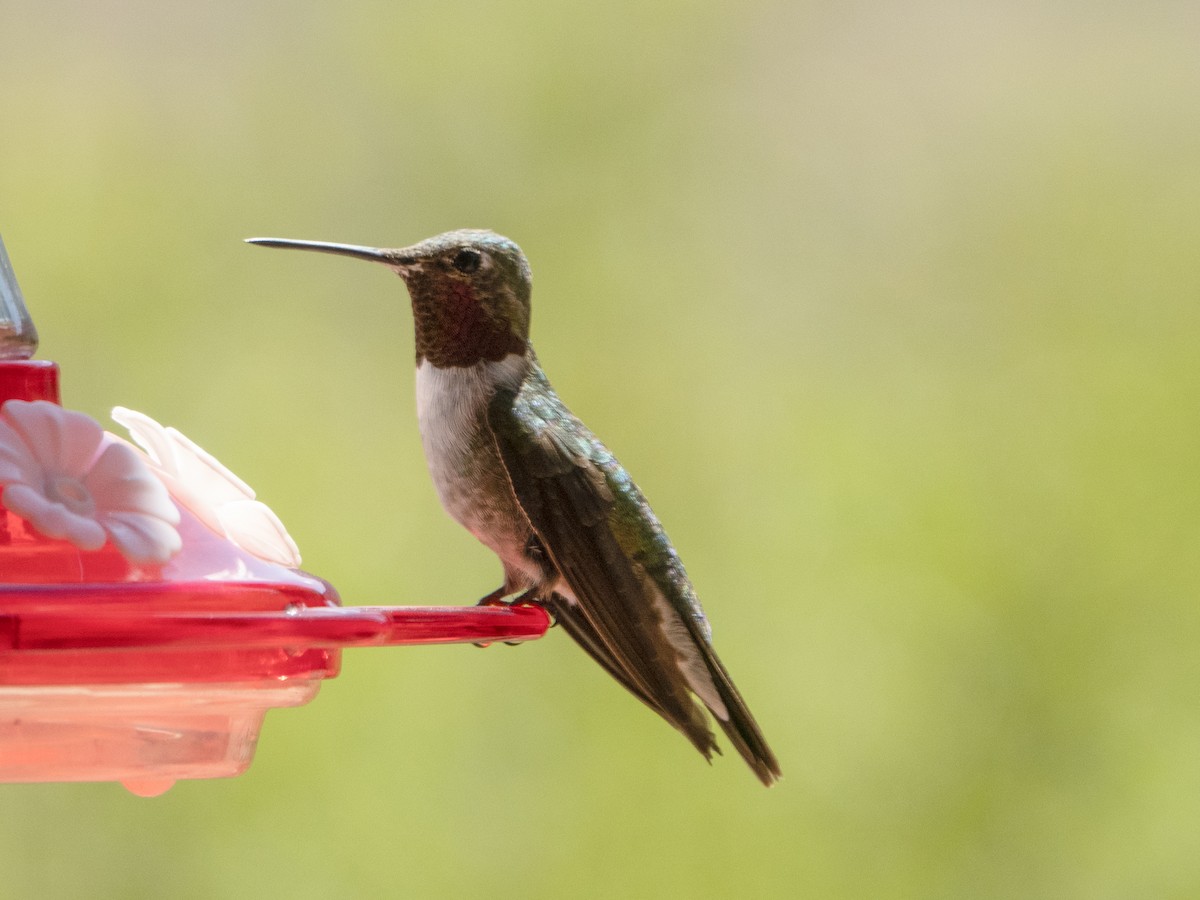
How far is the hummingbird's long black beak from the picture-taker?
6.77 feet

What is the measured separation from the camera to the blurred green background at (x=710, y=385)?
4.66m

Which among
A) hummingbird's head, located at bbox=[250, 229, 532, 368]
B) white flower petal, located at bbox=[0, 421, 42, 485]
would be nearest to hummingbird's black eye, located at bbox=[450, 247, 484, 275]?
hummingbird's head, located at bbox=[250, 229, 532, 368]

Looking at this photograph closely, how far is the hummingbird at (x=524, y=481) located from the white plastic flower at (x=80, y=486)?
888 millimetres

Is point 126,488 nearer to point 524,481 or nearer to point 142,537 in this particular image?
point 142,537

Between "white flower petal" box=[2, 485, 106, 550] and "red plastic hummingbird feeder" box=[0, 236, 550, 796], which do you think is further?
"white flower petal" box=[2, 485, 106, 550]

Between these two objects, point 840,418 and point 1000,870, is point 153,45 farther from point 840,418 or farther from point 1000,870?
point 1000,870

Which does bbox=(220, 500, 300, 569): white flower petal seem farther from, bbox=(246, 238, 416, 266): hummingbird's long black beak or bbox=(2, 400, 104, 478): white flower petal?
bbox=(246, 238, 416, 266): hummingbird's long black beak

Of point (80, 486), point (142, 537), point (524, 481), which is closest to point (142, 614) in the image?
point (142, 537)

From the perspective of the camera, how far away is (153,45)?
17.1 ft

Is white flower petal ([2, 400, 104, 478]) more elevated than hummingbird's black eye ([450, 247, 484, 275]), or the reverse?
hummingbird's black eye ([450, 247, 484, 275])

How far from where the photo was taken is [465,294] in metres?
2.60

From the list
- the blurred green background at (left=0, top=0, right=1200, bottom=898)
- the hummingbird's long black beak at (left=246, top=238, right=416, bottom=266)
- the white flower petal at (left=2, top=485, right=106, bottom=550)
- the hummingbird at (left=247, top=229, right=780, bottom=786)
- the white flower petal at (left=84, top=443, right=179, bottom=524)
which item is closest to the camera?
the white flower petal at (left=2, top=485, right=106, bottom=550)

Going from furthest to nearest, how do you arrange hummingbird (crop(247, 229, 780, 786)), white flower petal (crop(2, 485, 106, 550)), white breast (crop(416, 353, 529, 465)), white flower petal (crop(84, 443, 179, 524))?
white breast (crop(416, 353, 529, 465)), hummingbird (crop(247, 229, 780, 786)), white flower petal (crop(84, 443, 179, 524)), white flower petal (crop(2, 485, 106, 550))

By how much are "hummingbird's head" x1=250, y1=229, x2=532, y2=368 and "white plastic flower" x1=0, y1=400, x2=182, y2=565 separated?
0.99 meters
